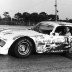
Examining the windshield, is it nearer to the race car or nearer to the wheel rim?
the race car

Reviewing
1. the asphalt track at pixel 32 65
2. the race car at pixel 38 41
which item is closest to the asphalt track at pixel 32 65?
the asphalt track at pixel 32 65

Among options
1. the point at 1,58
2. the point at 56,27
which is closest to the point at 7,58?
the point at 1,58

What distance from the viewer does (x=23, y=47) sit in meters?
7.90

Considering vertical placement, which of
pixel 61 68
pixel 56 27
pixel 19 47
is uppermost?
pixel 56 27

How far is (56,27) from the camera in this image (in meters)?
8.72

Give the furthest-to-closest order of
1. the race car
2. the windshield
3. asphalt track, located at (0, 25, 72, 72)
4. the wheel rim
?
the windshield, the wheel rim, the race car, asphalt track, located at (0, 25, 72, 72)

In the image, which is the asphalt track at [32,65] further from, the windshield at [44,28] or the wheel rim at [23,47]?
the windshield at [44,28]

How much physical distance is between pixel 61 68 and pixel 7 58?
2.02 meters

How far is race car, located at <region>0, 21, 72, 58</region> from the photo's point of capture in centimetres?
766

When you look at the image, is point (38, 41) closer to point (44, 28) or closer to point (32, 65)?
point (44, 28)

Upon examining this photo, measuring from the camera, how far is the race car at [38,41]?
7.66 m

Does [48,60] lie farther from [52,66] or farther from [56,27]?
[56,27]

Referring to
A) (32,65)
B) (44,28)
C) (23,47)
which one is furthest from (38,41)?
(32,65)

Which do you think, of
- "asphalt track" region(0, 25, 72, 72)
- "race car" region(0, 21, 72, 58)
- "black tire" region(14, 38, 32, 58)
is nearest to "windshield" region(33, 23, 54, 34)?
"race car" region(0, 21, 72, 58)
